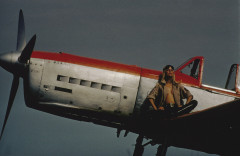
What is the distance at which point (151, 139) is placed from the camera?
984cm

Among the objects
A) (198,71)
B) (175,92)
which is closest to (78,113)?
(175,92)

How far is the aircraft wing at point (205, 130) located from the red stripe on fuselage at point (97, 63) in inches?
63.4

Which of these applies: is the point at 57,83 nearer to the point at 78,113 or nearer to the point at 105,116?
the point at 78,113

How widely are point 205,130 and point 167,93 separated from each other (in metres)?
1.58

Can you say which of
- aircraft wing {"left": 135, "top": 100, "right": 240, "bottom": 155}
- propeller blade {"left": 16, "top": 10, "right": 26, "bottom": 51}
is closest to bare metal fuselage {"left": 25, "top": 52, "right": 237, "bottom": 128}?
aircraft wing {"left": 135, "top": 100, "right": 240, "bottom": 155}

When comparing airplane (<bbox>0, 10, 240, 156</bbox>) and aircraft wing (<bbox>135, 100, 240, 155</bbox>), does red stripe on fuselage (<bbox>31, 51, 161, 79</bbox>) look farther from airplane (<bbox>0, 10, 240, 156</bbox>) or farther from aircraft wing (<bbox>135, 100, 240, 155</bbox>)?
aircraft wing (<bbox>135, 100, 240, 155</bbox>)

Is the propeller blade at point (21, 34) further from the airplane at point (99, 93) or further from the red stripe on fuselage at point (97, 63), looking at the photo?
the red stripe on fuselage at point (97, 63)

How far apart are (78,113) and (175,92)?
9.90ft

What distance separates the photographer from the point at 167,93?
8625 millimetres

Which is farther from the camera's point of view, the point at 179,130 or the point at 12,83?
the point at 12,83

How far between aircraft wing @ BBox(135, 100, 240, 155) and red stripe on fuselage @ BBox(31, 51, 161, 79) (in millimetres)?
1611

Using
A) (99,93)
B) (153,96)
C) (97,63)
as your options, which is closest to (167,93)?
(153,96)

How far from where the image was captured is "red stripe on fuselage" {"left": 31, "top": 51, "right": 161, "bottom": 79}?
29.3ft

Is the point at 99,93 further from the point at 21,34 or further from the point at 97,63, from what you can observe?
the point at 21,34
